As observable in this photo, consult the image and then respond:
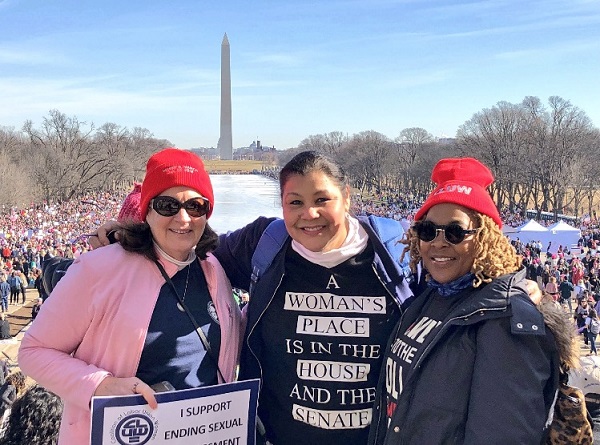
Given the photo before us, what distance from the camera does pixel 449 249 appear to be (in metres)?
2.06

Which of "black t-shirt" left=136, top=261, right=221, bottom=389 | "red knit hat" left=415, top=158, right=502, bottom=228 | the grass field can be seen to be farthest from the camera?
the grass field

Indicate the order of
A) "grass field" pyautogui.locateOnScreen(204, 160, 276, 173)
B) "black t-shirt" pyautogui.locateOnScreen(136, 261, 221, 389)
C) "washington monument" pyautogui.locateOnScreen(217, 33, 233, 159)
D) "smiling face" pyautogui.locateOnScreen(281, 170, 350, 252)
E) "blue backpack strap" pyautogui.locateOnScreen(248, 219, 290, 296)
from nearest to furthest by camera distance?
"black t-shirt" pyautogui.locateOnScreen(136, 261, 221, 389), "smiling face" pyautogui.locateOnScreen(281, 170, 350, 252), "blue backpack strap" pyautogui.locateOnScreen(248, 219, 290, 296), "washington monument" pyautogui.locateOnScreen(217, 33, 233, 159), "grass field" pyautogui.locateOnScreen(204, 160, 276, 173)

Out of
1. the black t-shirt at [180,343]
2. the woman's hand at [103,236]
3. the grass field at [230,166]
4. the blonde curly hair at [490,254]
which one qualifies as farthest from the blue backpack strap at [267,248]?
the grass field at [230,166]

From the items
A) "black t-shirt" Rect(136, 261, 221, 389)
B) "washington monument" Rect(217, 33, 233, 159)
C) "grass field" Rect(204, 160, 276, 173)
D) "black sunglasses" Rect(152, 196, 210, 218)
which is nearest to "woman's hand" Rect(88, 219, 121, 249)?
"black sunglasses" Rect(152, 196, 210, 218)

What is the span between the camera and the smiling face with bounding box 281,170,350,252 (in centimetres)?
242

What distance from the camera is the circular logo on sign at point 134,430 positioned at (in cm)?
203

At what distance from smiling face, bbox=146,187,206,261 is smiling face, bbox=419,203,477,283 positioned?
3.15ft

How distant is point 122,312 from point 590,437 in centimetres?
170

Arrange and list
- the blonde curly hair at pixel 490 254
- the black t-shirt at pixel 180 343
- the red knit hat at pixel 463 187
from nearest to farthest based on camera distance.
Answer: the blonde curly hair at pixel 490 254
the red knit hat at pixel 463 187
the black t-shirt at pixel 180 343

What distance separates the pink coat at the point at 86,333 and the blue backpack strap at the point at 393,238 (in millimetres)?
1025

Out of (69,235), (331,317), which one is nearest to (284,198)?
(331,317)

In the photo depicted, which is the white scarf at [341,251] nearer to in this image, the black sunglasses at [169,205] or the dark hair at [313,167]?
the dark hair at [313,167]

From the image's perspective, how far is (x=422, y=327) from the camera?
82.2 inches

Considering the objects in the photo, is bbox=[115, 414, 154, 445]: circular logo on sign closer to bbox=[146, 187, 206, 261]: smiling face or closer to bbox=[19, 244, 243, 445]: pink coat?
bbox=[19, 244, 243, 445]: pink coat
